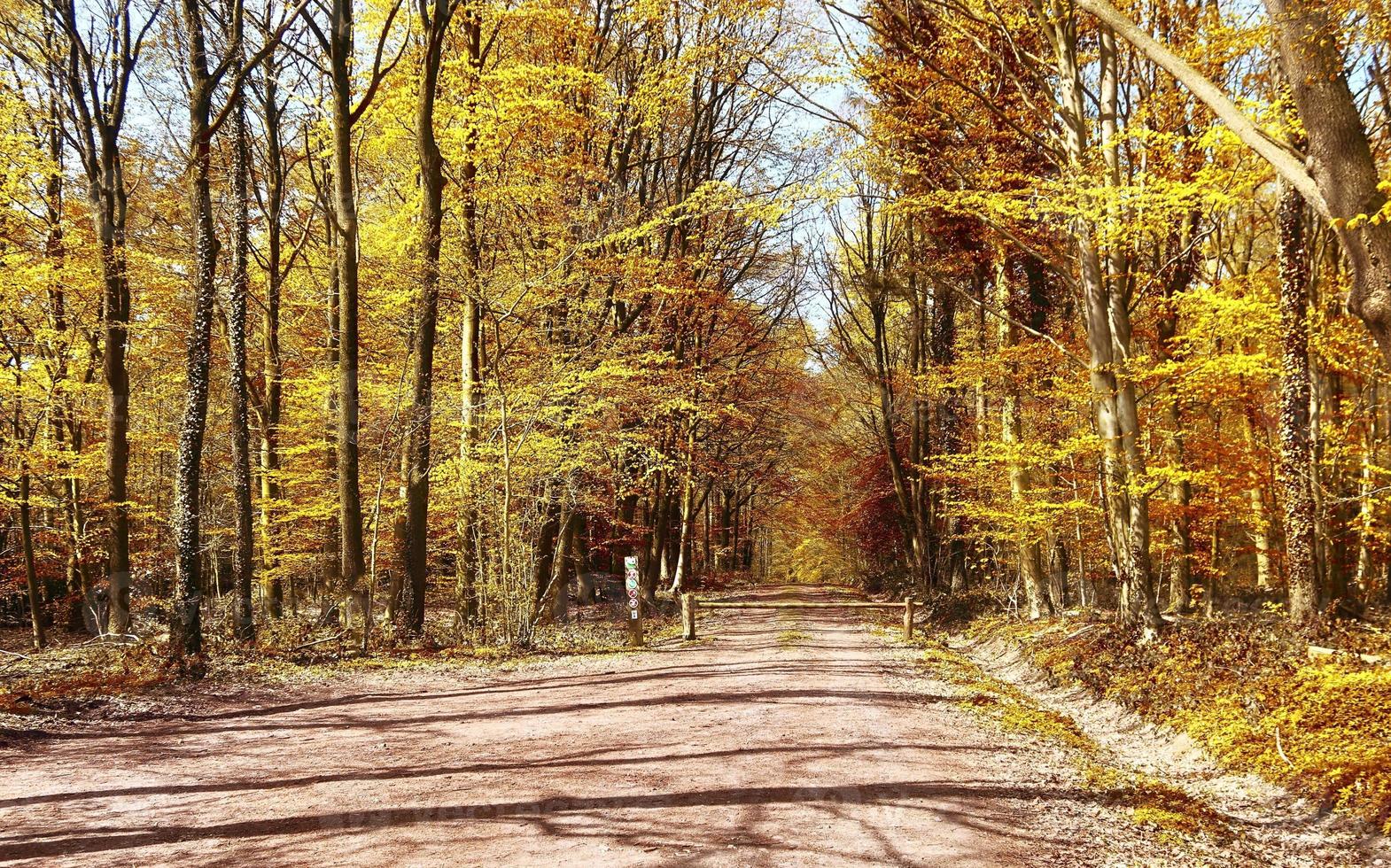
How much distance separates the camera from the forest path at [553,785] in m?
5.11

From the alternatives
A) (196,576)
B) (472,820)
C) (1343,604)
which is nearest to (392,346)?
(196,576)

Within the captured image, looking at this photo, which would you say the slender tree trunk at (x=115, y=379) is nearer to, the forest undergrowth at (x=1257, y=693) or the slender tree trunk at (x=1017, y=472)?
the forest undergrowth at (x=1257, y=693)

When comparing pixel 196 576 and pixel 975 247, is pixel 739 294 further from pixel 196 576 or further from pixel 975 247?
pixel 196 576

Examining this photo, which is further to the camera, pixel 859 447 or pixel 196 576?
pixel 859 447

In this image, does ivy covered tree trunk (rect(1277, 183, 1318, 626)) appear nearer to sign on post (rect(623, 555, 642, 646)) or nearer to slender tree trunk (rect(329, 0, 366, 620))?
sign on post (rect(623, 555, 642, 646))

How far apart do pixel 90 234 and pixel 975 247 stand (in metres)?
19.5

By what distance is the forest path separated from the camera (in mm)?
5113

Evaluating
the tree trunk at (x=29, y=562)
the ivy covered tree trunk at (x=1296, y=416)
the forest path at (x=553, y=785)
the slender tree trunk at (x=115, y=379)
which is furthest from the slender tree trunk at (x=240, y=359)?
the ivy covered tree trunk at (x=1296, y=416)

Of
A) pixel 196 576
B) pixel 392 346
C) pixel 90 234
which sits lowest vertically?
pixel 196 576

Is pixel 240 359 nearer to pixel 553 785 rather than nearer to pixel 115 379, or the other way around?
pixel 115 379

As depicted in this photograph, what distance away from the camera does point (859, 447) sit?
3272 centimetres

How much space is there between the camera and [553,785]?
6430mm

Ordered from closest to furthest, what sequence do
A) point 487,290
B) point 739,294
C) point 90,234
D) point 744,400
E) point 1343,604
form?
point 1343,604, point 487,290, point 90,234, point 744,400, point 739,294

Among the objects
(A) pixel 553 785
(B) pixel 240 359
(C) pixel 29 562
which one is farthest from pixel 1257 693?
(C) pixel 29 562
